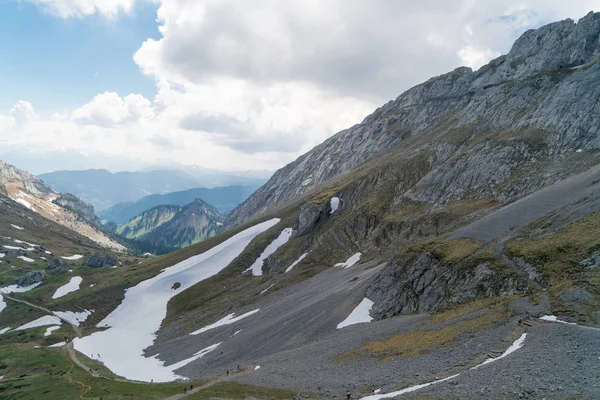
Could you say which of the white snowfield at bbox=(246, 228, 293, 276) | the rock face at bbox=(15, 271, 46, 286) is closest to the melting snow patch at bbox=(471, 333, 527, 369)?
the white snowfield at bbox=(246, 228, 293, 276)

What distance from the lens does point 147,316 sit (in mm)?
113812

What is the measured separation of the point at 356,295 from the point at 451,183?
5808cm

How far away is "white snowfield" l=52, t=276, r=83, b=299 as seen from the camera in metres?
133

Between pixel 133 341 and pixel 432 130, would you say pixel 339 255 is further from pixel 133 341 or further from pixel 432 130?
pixel 432 130

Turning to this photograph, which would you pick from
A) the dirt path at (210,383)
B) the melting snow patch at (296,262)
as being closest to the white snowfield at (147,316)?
the dirt path at (210,383)

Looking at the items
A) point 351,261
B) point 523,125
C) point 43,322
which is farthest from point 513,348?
point 43,322

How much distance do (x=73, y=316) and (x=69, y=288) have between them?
29.5m

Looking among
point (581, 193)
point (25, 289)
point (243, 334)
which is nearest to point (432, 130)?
point (581, 193)

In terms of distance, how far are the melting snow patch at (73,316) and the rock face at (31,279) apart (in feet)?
134

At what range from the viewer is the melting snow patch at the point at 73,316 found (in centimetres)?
11321

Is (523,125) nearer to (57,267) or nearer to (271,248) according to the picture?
(271,248)

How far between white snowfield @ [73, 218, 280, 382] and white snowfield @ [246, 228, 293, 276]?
40.4ft

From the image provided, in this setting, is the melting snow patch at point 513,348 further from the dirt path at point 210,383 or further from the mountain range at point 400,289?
the dirt path at point 210,383

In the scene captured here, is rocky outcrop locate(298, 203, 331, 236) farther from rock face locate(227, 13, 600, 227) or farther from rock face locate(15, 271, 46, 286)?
rock face locate(15, 271, 46, 286)
